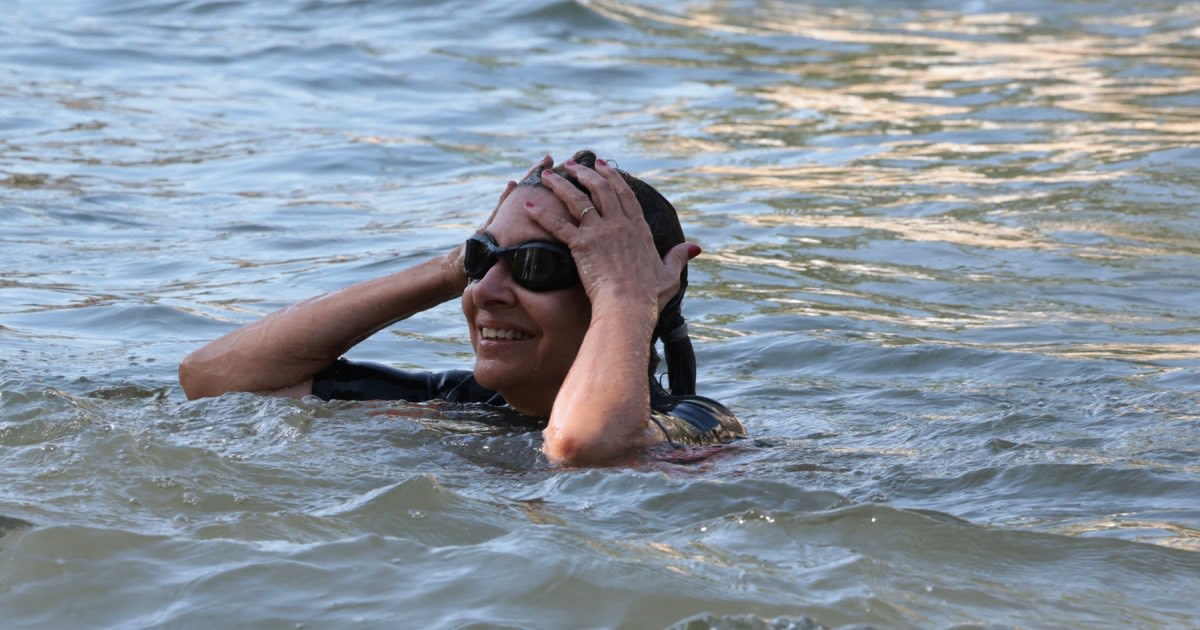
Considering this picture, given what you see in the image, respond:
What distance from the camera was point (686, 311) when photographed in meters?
7.39

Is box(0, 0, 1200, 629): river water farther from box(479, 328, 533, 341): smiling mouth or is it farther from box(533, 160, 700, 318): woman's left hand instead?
box(533, 160, 700, 318): woman's left hand

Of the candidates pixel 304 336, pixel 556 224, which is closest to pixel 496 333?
pixel 556 224

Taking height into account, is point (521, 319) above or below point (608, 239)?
below

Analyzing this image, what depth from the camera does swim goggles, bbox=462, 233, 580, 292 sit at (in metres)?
4.23

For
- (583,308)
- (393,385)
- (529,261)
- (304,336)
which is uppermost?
(529,261)

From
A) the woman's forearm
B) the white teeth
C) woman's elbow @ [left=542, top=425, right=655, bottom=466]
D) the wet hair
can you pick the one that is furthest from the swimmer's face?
the woman's forearm

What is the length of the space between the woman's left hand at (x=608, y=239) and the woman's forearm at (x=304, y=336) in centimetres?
52

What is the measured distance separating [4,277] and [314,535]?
14.6ft

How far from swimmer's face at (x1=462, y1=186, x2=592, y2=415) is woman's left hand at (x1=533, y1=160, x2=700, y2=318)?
56 millimetres

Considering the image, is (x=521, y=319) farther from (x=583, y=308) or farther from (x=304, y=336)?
(x=304, y=336)

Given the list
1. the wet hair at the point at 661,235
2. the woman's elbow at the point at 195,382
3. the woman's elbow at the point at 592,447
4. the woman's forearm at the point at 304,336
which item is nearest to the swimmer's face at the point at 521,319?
the wet hair at the point at 661,235

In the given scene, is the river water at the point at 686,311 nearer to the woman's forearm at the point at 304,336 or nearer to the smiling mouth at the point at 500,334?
the woman's forearm at the point at 304,336

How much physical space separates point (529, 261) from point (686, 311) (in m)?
3.20

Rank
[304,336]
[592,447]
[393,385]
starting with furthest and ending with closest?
[393,385] → [304,336] → [592,447]
